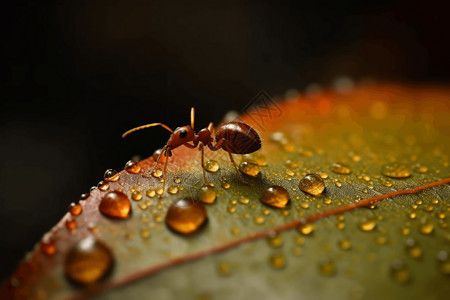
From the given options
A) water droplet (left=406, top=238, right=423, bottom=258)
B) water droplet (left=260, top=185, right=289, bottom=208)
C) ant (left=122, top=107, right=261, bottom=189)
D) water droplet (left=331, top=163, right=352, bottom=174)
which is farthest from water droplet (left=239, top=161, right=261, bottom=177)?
water droplet (left=406, top=238, right=423, bottom=258)

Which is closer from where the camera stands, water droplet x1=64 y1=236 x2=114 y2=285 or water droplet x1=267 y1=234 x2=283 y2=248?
water droplet x1=64 y1=236 x2=114 y2=285

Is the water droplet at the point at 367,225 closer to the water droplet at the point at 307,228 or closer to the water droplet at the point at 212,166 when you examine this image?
the water droplet at the point at 307,228

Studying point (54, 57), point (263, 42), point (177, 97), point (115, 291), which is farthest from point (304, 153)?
point (54, 57)

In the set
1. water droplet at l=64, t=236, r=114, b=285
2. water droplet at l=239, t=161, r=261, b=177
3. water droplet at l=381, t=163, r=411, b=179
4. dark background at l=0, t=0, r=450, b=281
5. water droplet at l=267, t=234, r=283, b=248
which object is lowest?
water droplet at l=64, t=236, r=114, b=285

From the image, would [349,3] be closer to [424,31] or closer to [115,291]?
[424,31]

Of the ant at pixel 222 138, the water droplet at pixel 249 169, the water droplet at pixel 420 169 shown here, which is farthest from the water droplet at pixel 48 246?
the water droplet at pixel 420 169

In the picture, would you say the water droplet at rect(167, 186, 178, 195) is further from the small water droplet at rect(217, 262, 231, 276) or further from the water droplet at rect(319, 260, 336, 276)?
the water droplet at rect(319, 260, 336, 276)
